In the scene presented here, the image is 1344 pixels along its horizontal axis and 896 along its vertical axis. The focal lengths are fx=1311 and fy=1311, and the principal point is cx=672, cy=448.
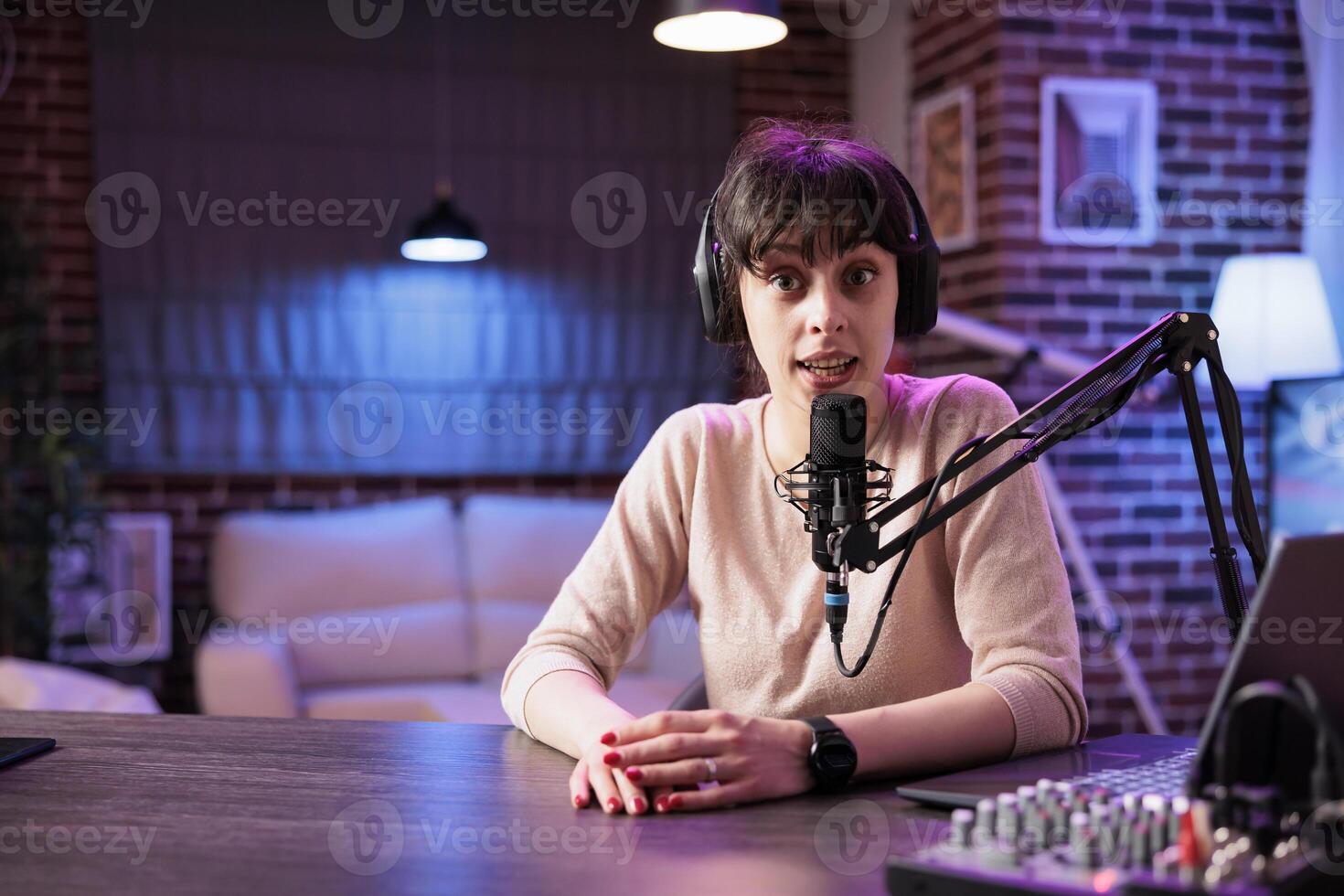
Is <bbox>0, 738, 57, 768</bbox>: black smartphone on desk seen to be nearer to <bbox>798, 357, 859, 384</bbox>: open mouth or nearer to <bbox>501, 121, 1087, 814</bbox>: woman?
<bbox>501, 121, 1087, 814</bbox>: woman

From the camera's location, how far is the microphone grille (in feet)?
3.45

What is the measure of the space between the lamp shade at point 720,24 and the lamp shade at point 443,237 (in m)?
1.79

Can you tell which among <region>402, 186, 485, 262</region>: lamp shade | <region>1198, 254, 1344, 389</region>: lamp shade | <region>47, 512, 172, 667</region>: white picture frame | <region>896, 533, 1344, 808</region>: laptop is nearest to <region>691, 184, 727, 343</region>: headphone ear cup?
<region>896, 533, 1344, 808</region>: laptop

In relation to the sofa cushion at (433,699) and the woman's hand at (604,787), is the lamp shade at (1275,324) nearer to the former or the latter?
the sofa cushion at (433,699)

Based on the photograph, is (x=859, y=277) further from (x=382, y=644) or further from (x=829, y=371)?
(x=382, y=644)

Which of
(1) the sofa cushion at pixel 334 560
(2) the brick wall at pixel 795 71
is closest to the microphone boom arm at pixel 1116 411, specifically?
(1) the sofa cushion at pixel 334 560

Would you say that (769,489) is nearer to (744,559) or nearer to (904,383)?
(744,559)

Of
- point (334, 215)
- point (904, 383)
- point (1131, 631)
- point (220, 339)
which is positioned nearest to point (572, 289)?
point (334, 215)

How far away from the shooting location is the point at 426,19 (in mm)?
4621

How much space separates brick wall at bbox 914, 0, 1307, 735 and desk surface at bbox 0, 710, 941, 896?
290 cm

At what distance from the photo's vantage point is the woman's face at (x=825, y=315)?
137 cm

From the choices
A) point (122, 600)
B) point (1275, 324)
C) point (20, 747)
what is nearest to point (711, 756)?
point (20, 747)

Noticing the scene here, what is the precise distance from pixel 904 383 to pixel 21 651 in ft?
10.9

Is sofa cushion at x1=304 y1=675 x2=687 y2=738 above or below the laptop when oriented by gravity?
below
